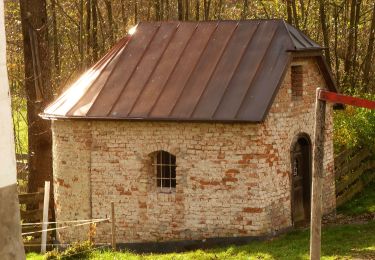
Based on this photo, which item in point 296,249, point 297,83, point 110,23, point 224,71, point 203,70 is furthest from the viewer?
point 110,23

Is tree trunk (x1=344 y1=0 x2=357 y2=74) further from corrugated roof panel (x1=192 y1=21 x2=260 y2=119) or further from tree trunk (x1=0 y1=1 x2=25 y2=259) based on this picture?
tree trunk (x1=0 y1=1 x2=25 y2=259)

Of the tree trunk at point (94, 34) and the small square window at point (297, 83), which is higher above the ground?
the tree trunk at point (94, 34)

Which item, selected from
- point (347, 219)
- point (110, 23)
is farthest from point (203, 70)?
point (110, 23)

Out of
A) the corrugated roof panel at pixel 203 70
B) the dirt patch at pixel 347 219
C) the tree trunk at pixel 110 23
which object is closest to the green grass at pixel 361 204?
the dirt patch at pixel 347 219

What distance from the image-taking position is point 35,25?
1828 cm

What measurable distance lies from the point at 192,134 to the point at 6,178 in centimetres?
1091

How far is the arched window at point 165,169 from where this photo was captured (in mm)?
15859

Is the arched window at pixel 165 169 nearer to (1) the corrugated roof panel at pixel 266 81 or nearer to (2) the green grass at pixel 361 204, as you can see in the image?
(1) the corrugated roof panel at pixel 266 81

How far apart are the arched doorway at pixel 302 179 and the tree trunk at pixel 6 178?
40.9ft

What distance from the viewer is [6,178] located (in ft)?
14.4

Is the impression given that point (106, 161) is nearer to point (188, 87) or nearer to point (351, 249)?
point (188, 87)

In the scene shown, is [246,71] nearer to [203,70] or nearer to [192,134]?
[203,70]

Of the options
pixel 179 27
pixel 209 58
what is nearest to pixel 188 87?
pixel 209 58

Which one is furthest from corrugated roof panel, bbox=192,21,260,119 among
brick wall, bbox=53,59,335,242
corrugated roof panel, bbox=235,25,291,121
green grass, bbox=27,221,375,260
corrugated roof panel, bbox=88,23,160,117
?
green grass, bbox=27,221,375,260
